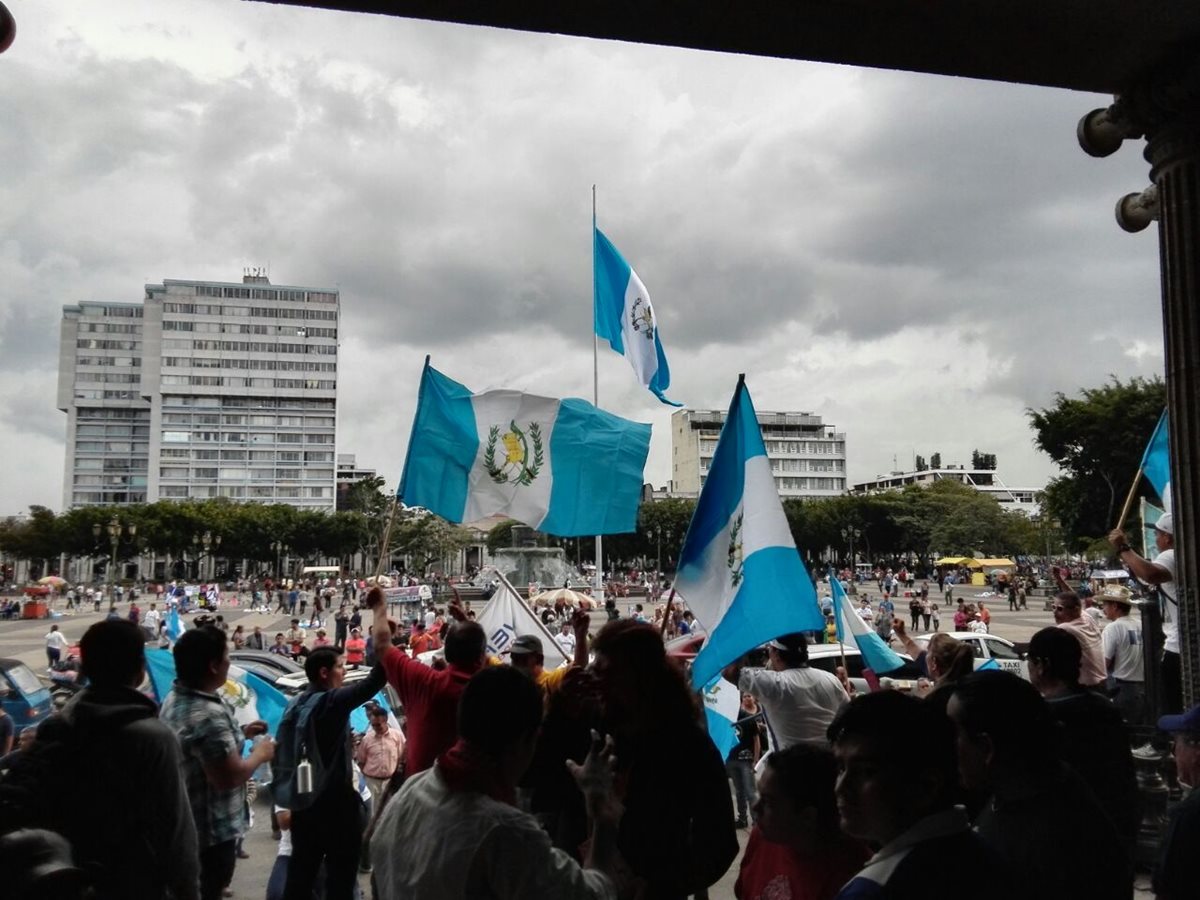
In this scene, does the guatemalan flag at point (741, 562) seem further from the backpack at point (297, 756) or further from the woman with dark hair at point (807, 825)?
the woman with dark hair at point (807, 825)

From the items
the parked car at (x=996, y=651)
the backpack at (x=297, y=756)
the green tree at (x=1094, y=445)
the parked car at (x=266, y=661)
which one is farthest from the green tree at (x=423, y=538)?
the backpack at (x=297, y=756)

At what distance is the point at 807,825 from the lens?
2682 mm

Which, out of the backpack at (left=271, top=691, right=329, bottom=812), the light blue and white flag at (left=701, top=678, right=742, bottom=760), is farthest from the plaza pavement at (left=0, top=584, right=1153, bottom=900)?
the backpack at (left=271, top=691, right=329, bottom=812)

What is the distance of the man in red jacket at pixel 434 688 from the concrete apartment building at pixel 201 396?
141 m

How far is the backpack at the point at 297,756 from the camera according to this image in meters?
4.75

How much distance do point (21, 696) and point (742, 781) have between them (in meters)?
9.64

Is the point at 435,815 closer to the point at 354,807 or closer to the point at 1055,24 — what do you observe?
the point at 354,807

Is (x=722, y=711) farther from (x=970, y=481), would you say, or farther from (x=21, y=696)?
(x=970, y=481)

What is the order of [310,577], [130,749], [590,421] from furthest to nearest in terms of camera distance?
[310,577]
[590,421]
[130,749]

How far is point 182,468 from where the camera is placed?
13550 centimetres

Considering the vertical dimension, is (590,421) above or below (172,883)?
above

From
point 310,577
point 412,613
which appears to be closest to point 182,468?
point 310,577

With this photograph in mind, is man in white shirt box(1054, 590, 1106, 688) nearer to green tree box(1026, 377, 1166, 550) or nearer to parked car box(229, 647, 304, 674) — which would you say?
parked car box(229, 647, 304, 674)

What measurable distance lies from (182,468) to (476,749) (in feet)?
A: 477
